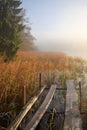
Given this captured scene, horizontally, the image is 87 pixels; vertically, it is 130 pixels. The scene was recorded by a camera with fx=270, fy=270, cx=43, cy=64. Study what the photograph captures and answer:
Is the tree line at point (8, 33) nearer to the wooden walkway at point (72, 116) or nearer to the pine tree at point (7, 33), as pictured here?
the pine tree at point (7, 33)

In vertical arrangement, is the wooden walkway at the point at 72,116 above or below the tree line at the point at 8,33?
below

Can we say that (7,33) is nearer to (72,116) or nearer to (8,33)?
(8,33)

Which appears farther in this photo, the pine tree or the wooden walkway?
the pine tree

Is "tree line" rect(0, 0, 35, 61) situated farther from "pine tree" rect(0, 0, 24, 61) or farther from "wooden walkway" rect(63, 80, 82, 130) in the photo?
"wooden walkway" rect(63, 80, 82, 130)

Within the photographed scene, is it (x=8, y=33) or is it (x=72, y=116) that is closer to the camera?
(x=72, y=116)

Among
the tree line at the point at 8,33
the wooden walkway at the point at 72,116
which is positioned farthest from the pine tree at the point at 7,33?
the wooden walkway at the point at 72,116

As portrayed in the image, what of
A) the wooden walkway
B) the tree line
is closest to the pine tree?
the tree line

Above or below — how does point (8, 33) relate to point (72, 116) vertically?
above

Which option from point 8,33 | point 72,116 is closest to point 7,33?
point 8,33

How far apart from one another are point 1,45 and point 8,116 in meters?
8.71

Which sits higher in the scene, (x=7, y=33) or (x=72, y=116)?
(x=7, y=33)

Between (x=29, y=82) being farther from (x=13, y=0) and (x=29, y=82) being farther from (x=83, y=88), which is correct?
(x=13, y=0)

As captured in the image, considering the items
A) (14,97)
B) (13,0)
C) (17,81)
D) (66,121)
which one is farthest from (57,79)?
(13,0)

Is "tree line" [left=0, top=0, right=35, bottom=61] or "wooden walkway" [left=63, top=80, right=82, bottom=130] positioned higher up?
"tree line" [left=0, top=0, right=35, bottom=61]
